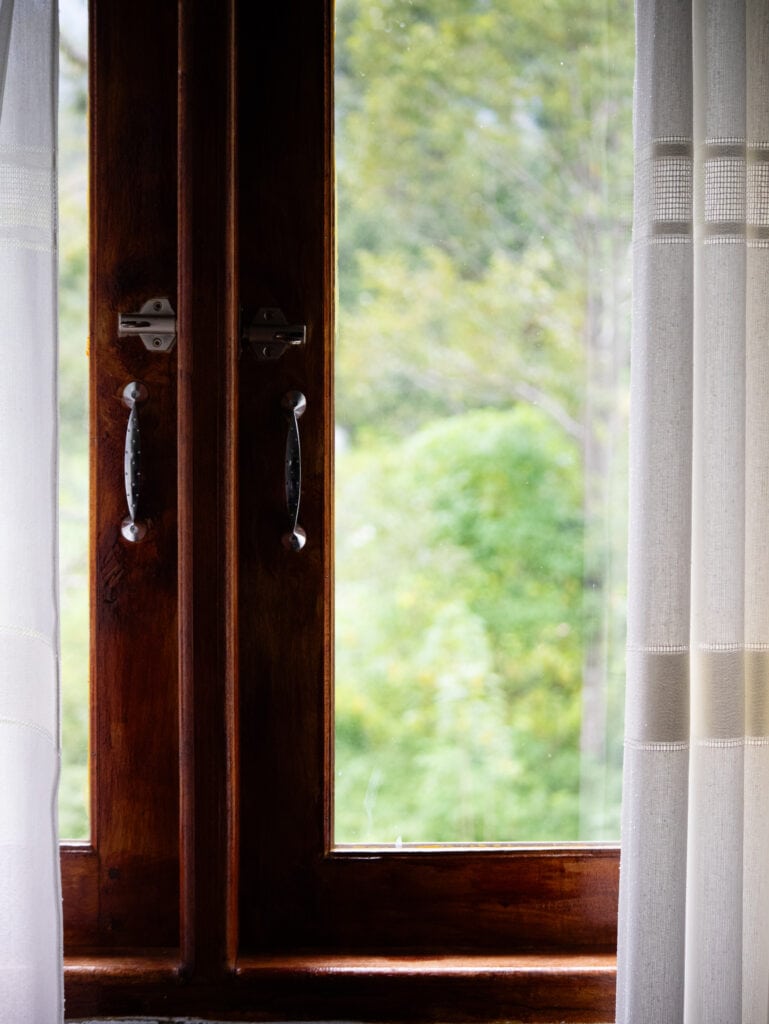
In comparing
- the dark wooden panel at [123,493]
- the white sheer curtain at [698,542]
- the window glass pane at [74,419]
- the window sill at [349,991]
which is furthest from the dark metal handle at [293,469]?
the window sill at [349,991]

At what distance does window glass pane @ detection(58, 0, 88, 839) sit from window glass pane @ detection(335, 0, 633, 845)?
0.34m

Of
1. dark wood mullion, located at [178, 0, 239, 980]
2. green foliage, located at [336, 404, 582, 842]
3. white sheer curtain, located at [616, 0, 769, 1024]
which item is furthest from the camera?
green foliage, located at [336, 404, 582, 842]

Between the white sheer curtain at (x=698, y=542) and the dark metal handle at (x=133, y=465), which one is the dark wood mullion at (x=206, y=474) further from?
the white sheer curtain at (x=698, y=542)

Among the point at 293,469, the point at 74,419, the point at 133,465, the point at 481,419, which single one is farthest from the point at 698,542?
the point at 74,419

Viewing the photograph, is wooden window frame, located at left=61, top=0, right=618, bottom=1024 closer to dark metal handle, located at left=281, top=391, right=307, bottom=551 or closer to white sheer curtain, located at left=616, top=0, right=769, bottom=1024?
dark metal handle, located at left=281, top=391, right=307, bottom=551

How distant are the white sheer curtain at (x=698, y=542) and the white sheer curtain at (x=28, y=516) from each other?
63 centimetres

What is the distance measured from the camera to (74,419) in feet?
3.46

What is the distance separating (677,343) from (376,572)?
1.57 ft

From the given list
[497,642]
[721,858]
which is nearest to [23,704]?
[497,642]

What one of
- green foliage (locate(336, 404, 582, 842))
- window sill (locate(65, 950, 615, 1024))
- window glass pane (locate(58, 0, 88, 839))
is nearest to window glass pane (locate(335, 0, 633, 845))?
green foliage (locate(336, 404, 582, 842))

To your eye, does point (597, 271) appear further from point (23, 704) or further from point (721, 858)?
point (23, 704)

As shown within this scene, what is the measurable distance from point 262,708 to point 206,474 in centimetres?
32

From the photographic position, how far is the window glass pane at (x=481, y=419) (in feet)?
3.43

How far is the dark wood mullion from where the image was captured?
3.12ft
